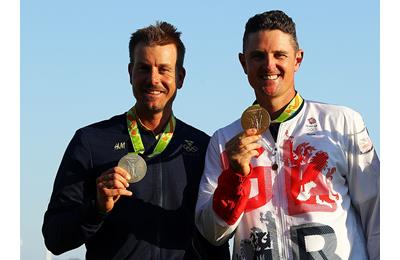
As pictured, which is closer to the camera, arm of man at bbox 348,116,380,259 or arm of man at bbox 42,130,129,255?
arm of man at bbox 348,116,380,259

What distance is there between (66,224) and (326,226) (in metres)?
2.11

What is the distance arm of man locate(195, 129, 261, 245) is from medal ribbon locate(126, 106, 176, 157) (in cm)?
68

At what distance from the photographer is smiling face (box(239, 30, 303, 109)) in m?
5.94

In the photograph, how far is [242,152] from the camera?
215 inches

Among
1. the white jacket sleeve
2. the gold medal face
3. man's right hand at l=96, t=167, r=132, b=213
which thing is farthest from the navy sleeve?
the gold medal face

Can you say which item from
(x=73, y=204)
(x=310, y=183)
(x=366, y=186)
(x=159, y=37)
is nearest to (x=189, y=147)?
(x=159, y=37)

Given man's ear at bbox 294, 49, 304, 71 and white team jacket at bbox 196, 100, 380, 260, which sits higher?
man's ear at bbox 294, 49, 304, 71

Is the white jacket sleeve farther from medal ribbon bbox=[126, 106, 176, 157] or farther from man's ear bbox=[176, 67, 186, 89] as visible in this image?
man's ear bbox=[176, 67, 186, 89]


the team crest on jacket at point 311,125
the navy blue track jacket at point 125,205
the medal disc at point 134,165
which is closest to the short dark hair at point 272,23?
the team crest on jacket at point 311,125

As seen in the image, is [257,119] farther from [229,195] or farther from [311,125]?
[229,195]

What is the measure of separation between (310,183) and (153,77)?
1638mm

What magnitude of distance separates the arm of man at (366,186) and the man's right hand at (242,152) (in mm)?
868
